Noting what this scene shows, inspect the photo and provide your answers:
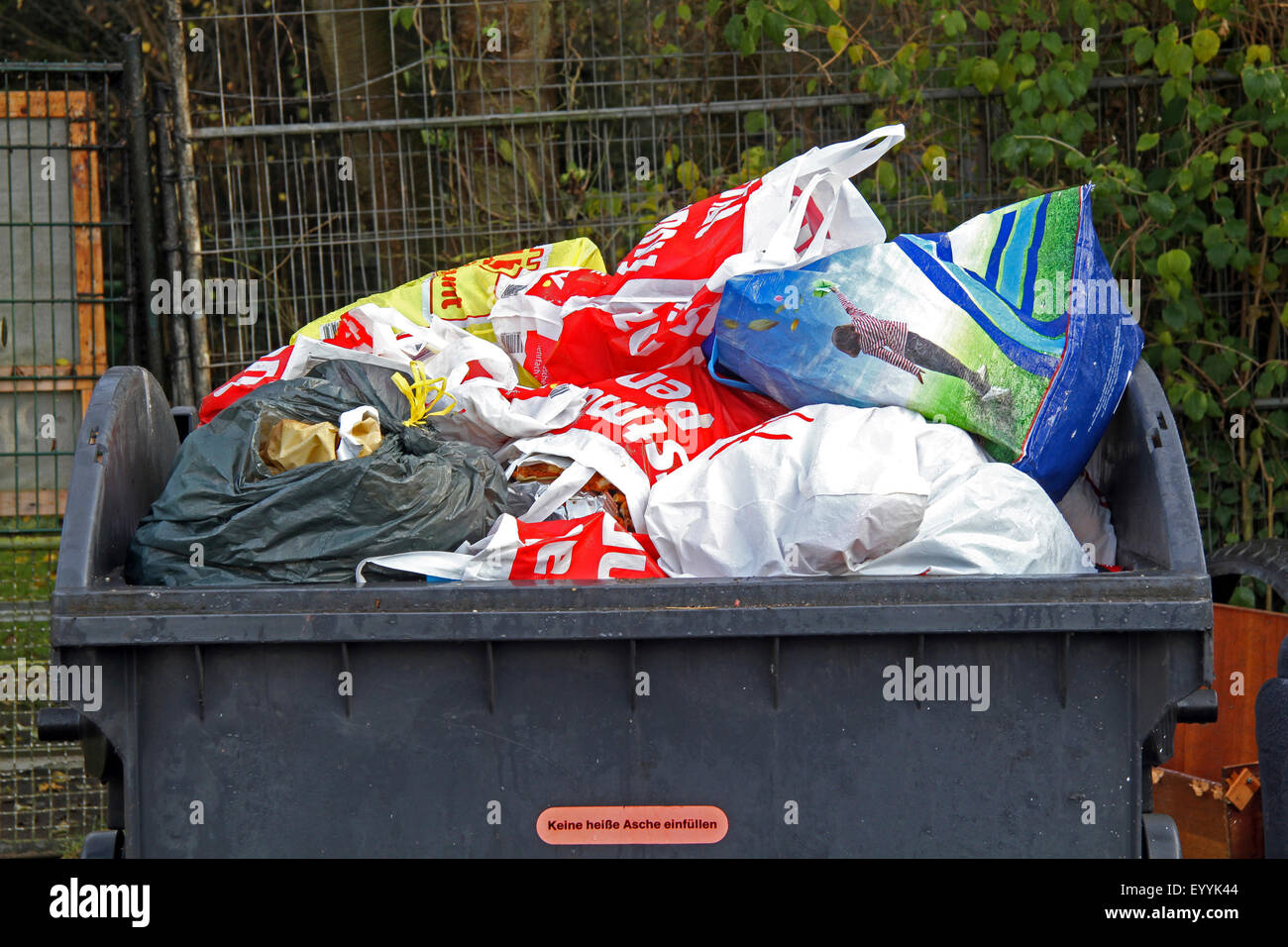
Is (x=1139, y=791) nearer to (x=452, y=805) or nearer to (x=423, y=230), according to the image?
(x=452, y=805)

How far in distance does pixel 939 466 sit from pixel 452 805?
1.11 meters

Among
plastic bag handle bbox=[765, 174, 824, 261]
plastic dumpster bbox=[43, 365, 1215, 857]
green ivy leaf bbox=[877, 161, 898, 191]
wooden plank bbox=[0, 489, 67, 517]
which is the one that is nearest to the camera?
plastic dumpster bbox=[43, 365, 1215, 857]

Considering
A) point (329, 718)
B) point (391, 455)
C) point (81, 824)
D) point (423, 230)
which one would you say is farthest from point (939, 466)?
point (81, 824)

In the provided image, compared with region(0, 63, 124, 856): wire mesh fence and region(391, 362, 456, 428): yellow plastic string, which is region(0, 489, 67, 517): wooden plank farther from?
region(391, 362, 456, 428): yellow plastic string

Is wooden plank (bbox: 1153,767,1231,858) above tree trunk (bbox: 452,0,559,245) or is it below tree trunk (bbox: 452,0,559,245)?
below

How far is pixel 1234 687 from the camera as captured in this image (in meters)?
3.53

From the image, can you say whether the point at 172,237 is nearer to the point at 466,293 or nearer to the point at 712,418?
the point at 466,293

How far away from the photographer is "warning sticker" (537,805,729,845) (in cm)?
206

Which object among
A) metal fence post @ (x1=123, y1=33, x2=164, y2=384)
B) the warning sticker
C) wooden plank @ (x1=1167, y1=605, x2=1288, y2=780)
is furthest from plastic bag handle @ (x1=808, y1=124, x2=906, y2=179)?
metal fence post @ (x1=123, y1=33, x2=164, y2=384)
